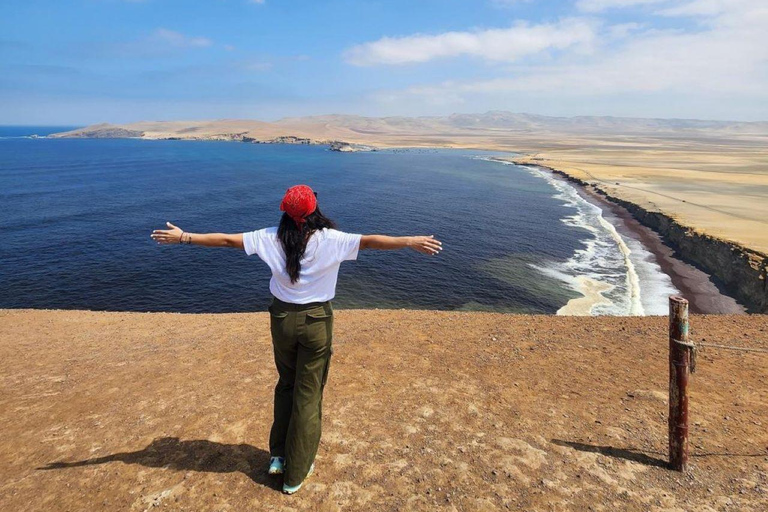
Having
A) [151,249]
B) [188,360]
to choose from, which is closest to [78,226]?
[151,249]

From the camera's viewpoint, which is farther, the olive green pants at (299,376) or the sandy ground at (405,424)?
the sandy ground at (405,424)

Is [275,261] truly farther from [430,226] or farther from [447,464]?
[430,226]

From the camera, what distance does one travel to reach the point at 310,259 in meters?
3.98

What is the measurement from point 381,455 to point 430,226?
130ft

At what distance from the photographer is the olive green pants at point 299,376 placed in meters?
4.06

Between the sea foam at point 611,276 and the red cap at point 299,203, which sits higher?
the red cap at point 299,203

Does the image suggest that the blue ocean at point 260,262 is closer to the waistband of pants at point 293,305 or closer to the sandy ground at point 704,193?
the sandy ground at point 704,193

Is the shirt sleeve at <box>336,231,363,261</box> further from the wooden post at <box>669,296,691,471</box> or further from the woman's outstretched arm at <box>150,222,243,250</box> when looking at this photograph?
the wooden post at <box>669,296,691,471</box>

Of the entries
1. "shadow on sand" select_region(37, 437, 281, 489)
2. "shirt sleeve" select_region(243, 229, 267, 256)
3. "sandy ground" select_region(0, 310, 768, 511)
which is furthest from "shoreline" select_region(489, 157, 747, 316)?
"shirt sleeve" select_region(243, 229, 267, 256)

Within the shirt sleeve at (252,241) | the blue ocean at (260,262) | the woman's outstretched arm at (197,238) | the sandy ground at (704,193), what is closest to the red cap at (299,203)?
the shirt sleeve at (252,241)

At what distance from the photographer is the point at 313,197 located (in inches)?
157

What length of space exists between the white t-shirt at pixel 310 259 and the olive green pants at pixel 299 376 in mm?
129

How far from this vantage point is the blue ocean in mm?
25312

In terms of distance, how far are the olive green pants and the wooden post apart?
4.10m
